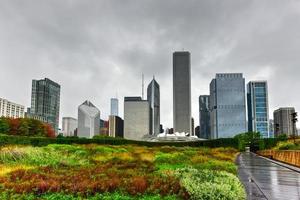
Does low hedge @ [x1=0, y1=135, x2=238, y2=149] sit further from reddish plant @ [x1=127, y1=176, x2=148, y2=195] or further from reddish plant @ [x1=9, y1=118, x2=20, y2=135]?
reddish plant @ [x1=9, y1=118, x2=20, y2=135]

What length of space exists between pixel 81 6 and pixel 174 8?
6732 millimetres

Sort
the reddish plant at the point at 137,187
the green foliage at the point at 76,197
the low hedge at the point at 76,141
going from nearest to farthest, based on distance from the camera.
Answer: the green foliage at the point at 76,197 < the reddish plant at the point at 137,187 < the low hedge at the point at 76,141

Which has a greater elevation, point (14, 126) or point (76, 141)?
point (14, 126)

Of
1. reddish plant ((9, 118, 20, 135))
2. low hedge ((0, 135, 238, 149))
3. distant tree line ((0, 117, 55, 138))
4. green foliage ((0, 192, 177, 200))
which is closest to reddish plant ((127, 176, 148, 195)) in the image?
green foliage ((0, 192, 177, 200))

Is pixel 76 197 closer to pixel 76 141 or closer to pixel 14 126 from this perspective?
pixel 76 141

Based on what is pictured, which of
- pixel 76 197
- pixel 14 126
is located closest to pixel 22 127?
pixel 14 126

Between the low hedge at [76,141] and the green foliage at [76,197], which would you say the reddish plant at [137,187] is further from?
the low hedge at [76,141]

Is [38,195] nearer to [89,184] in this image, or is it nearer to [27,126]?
[89,184]

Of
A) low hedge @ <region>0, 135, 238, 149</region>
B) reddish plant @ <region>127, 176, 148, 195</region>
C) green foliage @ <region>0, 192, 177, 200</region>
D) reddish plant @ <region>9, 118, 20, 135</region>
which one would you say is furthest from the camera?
reddish plant @ <region>9, 118, 20, 135</region>

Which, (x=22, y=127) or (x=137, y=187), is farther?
(x=22, y=127)

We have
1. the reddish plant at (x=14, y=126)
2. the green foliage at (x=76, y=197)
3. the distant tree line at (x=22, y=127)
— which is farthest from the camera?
the reddish plant at (x=14, y=126)

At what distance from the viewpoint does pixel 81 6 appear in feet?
63.5

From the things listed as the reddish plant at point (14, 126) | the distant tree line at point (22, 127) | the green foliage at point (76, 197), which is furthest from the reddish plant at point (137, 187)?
the reddish plant at point (14, 126)

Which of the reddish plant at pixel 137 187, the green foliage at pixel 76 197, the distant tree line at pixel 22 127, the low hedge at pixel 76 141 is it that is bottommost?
the low hedge at pixel 76 141
